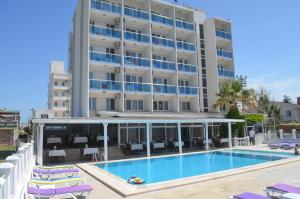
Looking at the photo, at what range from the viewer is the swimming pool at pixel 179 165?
17.0m

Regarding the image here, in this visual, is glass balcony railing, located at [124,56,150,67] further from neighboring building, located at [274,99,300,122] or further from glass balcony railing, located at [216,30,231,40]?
neighboring building, located at [274,99,300,122]

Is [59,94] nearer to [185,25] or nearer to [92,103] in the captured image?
[185,25]

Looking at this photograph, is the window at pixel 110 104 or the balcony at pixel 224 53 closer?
the window at pixel 110 104

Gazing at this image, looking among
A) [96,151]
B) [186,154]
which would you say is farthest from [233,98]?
[96,151]

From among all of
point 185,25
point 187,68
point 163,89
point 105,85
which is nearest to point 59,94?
point 185,25

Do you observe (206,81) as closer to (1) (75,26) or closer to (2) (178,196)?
(1) (75,26)

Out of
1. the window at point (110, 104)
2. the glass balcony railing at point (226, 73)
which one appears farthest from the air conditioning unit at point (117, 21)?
the glass balcony railing at point (226, 73)

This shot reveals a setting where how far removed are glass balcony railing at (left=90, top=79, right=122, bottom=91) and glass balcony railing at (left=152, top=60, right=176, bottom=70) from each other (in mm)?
5913

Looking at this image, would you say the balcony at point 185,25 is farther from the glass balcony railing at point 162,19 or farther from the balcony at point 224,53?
the balcony at point 224,53

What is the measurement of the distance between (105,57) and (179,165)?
50.5 feet

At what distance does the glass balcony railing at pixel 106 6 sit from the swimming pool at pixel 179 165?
60.3 ft

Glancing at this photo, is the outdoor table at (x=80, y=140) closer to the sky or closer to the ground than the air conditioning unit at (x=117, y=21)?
closer to the ground

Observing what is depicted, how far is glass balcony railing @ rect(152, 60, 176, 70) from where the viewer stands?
110ft

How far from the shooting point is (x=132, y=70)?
106 feet
